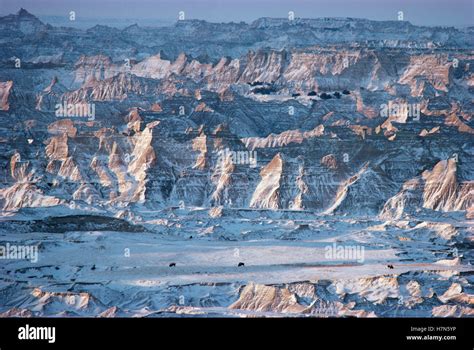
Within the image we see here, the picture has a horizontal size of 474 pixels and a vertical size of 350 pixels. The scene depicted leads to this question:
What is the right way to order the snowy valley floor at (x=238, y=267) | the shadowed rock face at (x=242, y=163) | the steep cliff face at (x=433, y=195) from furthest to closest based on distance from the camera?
the steep cliff face at (x=433, y=195), the shadowed rock face at (x=242, y=163), the snowy valley floor at (x=238, y=267)

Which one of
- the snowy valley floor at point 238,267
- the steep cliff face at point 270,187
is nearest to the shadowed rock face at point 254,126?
the steep cliff face at point 270,187

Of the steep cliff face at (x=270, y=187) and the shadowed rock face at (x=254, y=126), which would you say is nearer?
the steep cliff face at (x=270, y=187)

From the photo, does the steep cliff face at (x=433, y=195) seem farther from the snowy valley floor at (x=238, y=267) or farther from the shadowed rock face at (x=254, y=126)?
the snowy valley floor at (x=238, y=267)

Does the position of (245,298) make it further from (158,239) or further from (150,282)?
(158,239)

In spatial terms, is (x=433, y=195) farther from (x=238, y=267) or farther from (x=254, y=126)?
(x=254, y=126)

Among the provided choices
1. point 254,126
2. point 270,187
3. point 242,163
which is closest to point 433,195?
point 270,187

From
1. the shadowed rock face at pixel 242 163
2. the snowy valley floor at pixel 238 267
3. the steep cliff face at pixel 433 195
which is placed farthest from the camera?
the steep cliff face at pixel 433 195

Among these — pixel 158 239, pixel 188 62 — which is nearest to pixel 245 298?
pixel 158 239
